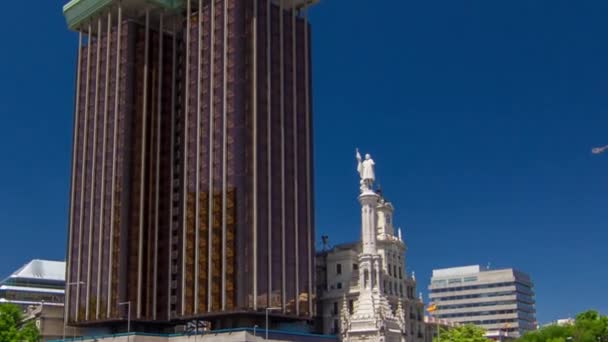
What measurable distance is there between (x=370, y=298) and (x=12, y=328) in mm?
66973

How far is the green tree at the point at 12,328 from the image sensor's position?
14338 cm

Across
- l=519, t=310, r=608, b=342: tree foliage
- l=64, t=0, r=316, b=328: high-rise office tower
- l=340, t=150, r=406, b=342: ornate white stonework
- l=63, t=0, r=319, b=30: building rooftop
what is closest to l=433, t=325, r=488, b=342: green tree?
l=340, t=150, r=406, b=342: ornate white stonework

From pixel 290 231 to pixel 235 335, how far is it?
24036 mm

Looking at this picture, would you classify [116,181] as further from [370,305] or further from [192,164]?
[370,305]

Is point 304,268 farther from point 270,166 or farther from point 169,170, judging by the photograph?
point 169,170

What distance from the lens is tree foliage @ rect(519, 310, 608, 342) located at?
170000mm

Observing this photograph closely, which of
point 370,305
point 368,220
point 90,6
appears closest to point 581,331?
point 370,305

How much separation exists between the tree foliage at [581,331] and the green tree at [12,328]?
96.5 m

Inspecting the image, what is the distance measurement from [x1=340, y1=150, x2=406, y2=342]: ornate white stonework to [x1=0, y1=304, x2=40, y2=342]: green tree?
60199 mm

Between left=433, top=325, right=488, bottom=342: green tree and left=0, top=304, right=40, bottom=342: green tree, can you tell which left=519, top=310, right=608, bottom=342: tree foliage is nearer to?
left=433, top=325, right=488, bottom=342: green tree

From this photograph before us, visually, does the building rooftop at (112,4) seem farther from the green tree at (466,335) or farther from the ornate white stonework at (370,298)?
the green tree at (466,335)

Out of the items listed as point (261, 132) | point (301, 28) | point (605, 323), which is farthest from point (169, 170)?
point (605, 323)

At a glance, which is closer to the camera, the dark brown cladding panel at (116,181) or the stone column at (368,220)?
the stone column at (368,220)

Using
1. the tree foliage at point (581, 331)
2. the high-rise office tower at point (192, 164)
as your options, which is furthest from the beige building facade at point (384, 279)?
the tree foliage at point (581, 331)
